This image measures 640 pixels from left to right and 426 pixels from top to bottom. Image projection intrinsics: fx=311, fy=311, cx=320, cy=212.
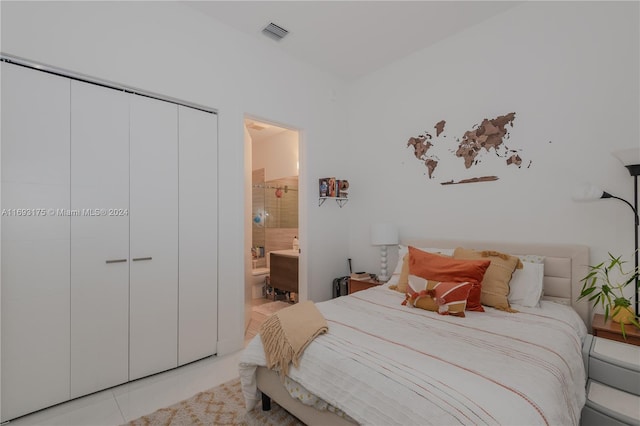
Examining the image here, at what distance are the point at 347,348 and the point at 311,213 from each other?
2.18 metres

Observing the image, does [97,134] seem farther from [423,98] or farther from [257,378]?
[423,98]

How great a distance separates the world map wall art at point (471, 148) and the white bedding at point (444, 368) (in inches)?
51.2

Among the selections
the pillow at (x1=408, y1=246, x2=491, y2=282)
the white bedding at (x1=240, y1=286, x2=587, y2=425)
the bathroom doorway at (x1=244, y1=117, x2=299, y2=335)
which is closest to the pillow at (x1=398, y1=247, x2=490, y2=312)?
the pillow at (x1=408, y1=246, x2=491, y2=282)

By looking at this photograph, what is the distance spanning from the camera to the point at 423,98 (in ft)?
10.7

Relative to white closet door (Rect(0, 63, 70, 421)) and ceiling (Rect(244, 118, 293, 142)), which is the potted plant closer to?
white closet door (Rect(0, 63, 70, 421))

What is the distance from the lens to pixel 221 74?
2.81 metres

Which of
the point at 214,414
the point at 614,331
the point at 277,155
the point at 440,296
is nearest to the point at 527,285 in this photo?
the point at 614,331

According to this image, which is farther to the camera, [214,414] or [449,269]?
[449,269]

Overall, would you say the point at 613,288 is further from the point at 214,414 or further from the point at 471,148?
the point at 214,414

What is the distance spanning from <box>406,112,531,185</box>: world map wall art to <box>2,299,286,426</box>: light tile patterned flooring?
105 inches

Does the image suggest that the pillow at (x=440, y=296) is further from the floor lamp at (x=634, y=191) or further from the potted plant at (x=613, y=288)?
the floor lamp at (x=634, y=191)

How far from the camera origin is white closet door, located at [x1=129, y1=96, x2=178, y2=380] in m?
2.36

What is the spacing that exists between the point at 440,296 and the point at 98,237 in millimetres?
2385

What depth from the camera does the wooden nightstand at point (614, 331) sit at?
184 cm
